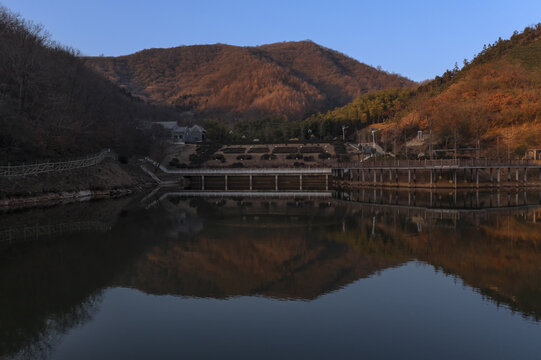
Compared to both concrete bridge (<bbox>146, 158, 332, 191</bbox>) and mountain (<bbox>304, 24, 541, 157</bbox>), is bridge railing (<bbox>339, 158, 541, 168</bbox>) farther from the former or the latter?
concrete bridge (<bbox>146, 158, 332, 191</bbox>)

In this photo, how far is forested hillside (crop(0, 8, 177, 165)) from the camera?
44.2m

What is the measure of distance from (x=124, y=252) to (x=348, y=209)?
22.1m

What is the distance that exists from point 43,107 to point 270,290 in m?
49.9

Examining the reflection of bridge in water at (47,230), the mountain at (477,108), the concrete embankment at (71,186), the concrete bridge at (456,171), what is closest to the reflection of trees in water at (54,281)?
the reflection of bridge in water at (47,230)

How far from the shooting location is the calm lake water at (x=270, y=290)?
10312 millimetres

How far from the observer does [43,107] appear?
53312mm

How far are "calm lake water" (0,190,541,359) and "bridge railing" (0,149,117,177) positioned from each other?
13629 mm

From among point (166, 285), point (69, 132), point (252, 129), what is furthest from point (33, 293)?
point (252, 129)

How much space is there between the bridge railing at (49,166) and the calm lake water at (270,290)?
13.6 meters

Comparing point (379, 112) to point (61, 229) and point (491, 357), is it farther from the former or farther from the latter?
point (491, 357)

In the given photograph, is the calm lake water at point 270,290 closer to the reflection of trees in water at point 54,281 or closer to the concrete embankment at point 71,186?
the reflection of trees in water at point 54,281

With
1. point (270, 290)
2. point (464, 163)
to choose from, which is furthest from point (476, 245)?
point (464, 163)

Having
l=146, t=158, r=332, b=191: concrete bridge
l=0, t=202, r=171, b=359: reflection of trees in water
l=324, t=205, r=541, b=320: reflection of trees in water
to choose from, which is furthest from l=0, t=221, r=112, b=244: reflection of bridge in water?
l=146, t=158, r=332, b=191: concrete bridge

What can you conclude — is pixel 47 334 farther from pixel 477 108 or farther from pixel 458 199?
pixel 477 108
